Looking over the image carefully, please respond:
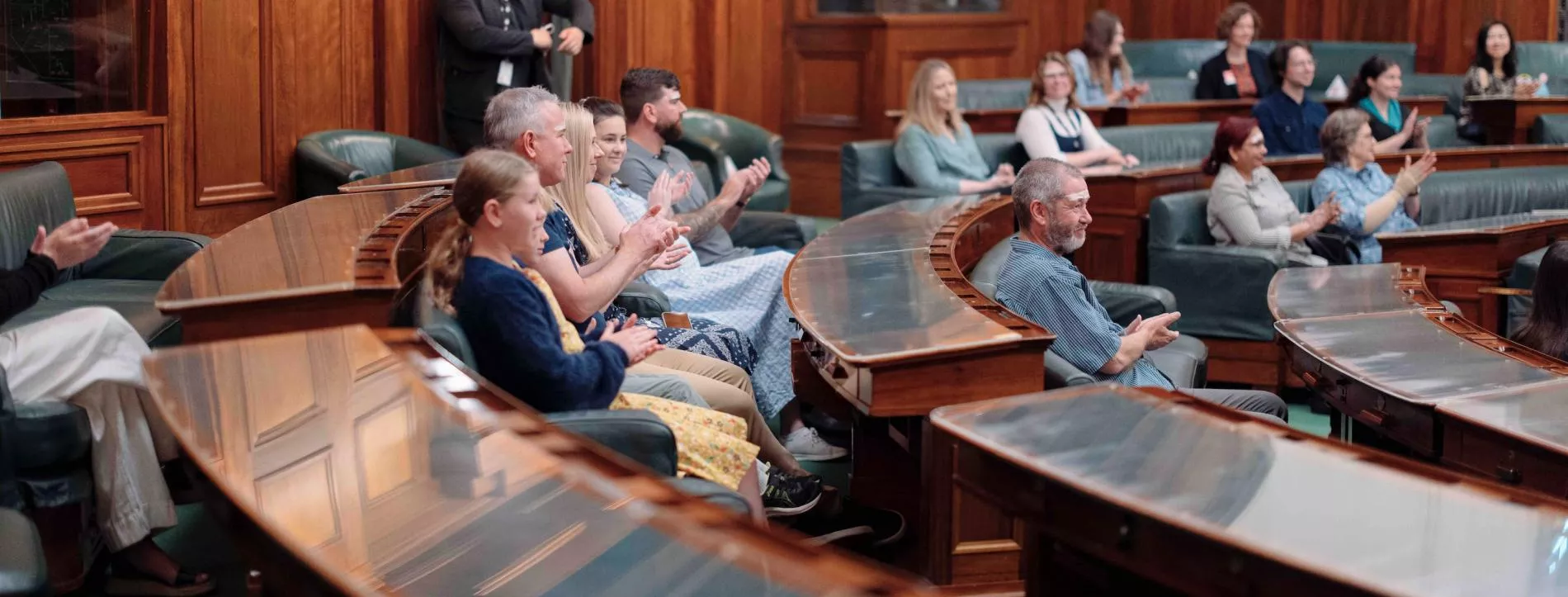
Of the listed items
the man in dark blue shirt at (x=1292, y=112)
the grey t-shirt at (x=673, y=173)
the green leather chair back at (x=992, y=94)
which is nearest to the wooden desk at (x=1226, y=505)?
the grey t-shirt at (x=673, y=173)

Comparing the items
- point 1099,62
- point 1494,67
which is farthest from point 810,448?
point 1494,67

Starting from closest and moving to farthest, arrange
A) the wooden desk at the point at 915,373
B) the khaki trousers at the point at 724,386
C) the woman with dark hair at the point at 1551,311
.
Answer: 1. the wooden desk at the point at 915,373
2. the khaki trousers at the point at 724,386
3. the woman with dark hair at the point at 1551,311

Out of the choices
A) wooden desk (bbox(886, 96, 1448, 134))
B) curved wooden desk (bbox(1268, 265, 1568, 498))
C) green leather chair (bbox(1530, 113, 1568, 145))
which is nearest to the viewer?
curved wooden desk (bbox(1268, 265, 1568, 498))

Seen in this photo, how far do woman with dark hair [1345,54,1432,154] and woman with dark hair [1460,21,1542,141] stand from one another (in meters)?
1.40

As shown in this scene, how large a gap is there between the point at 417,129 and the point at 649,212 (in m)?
3.45

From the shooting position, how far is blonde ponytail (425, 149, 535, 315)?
2.74 meters

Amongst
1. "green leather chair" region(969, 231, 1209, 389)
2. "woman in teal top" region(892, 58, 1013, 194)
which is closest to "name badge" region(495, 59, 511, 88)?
"woman in teal top" region(892, 58, 1013, 194)

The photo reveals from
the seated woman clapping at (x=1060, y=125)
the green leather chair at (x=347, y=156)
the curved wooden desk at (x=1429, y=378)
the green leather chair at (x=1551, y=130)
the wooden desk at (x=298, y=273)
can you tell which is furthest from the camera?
the green leather chair at (x=1551, y=130)

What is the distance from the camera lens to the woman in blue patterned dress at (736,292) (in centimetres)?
428

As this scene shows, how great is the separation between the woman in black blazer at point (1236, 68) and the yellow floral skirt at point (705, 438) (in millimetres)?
6429

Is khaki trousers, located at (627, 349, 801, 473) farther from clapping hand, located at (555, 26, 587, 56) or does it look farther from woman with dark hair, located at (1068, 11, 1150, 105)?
woman with dark hair, located at (1068, 11, 1150, 105)

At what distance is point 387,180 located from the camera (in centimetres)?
433

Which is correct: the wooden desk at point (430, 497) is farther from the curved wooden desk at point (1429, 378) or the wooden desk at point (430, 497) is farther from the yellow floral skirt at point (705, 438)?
Answer: the curved wooden desk at point (1429, 378)

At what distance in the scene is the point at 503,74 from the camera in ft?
20.8
